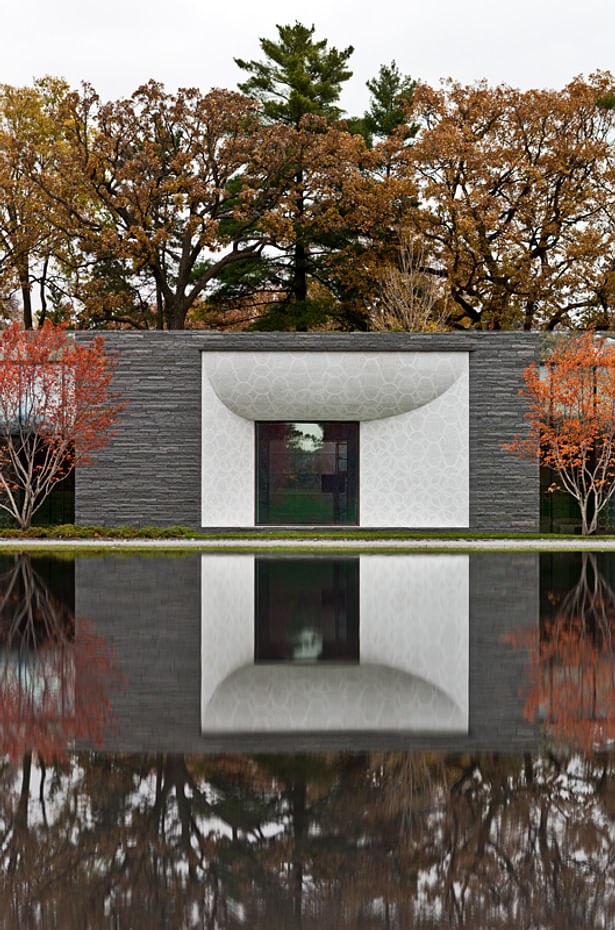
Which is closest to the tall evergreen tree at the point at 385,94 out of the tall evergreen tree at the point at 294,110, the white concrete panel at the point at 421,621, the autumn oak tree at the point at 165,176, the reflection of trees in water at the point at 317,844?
the tall evergreen tree at the point at 294,110

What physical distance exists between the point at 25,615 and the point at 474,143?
26.7m

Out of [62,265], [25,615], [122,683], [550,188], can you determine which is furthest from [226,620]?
[62,265]

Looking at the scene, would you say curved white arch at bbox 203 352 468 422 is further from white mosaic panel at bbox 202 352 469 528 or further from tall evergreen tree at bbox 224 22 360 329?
tall evergreen tree at bbox 224 22 360 329

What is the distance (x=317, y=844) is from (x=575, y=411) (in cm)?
2109

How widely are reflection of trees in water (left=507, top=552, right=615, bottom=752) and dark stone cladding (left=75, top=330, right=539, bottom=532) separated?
11.8 metres

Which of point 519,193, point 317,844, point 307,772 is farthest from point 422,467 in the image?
point 317,844

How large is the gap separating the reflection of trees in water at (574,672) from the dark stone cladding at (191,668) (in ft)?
0.50

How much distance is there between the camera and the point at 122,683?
6773 millimetres

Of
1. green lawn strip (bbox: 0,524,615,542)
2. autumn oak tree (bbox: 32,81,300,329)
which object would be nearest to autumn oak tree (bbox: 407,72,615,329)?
autumn oak tree (bbox: 32,81,300,329)

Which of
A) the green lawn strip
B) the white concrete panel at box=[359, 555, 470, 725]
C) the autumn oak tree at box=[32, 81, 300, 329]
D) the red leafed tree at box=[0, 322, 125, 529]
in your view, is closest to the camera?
the white concrete panel at box=[359, 555, 470, 725]

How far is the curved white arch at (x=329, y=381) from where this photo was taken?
23266 mm

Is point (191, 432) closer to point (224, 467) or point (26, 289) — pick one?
point (224, 467)

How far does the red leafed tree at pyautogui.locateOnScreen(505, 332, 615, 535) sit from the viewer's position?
23.3 metres

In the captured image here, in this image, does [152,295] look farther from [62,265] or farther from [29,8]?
[29,8]
